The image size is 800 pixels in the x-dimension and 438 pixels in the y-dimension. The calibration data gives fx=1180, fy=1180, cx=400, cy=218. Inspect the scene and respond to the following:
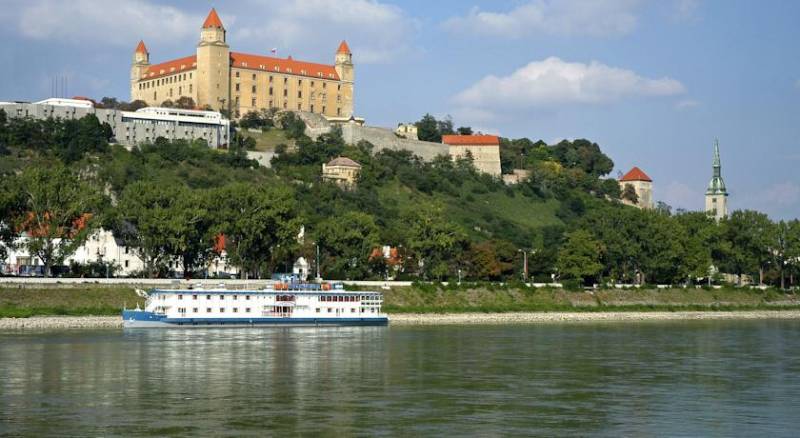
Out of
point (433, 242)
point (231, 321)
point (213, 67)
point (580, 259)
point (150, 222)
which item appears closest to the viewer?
point (231, 321)

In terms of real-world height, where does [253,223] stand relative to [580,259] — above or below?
above

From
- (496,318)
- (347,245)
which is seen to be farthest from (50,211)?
(496,318)

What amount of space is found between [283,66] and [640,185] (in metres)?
51.5

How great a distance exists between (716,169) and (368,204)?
6370 centimetres

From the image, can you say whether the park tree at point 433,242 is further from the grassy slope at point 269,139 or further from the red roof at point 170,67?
the red roof at point 170,67

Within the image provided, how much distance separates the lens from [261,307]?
66.8m

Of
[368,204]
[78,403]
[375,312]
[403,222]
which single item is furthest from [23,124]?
[78,403]

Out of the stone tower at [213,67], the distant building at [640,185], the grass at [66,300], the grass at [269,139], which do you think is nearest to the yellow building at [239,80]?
the stone tower at [213,67]

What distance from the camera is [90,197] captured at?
72.2 metres

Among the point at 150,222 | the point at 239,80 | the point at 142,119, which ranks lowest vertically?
the point at 150,222

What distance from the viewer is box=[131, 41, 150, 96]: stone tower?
508 feet

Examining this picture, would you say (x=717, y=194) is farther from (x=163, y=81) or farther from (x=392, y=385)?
(x=392, y=385)

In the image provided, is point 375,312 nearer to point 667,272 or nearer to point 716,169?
point 667,272

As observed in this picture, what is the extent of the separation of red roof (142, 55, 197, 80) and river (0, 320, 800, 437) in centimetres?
9081
